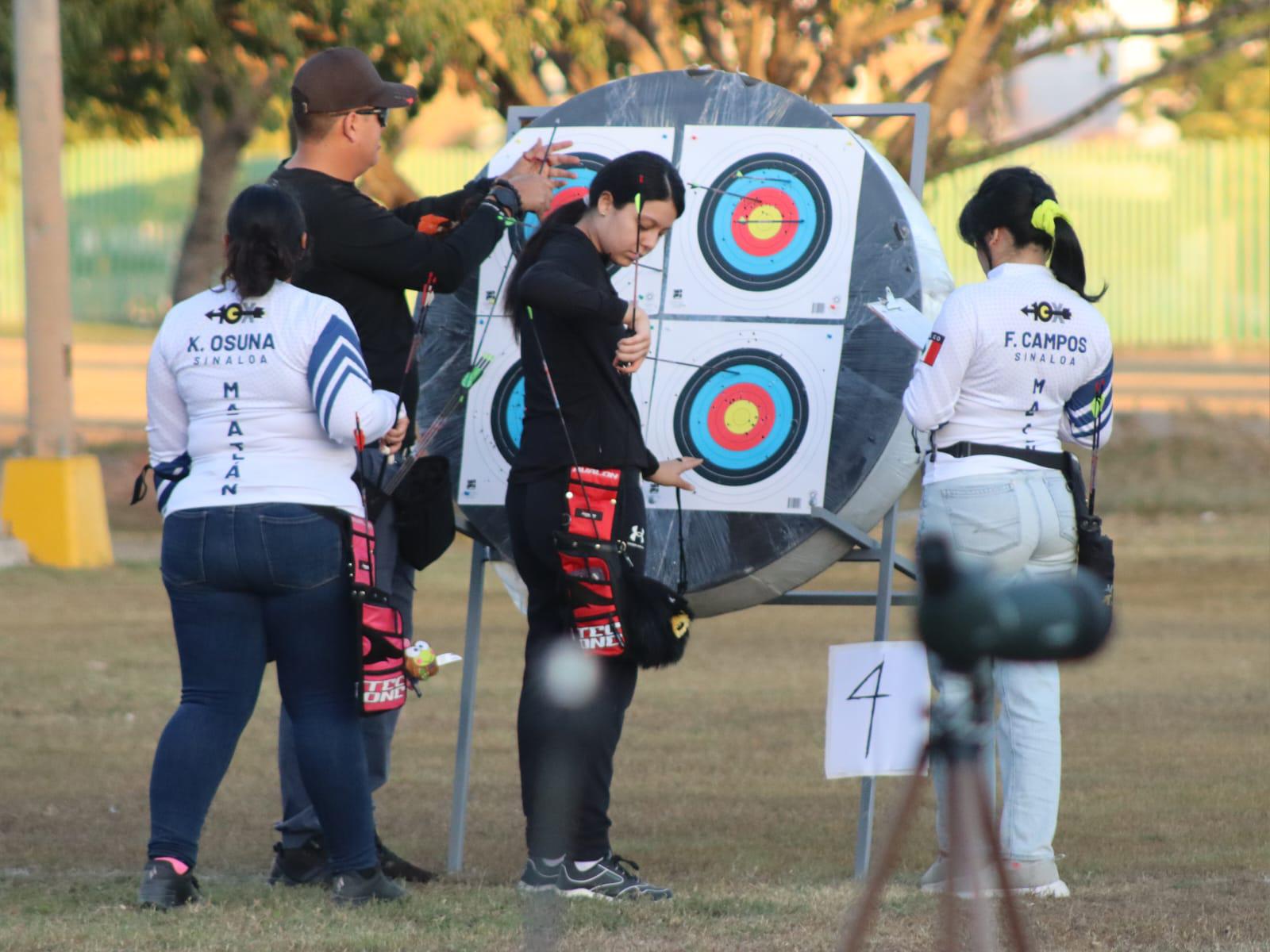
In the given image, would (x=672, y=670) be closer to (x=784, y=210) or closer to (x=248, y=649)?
(x=784, y=210)

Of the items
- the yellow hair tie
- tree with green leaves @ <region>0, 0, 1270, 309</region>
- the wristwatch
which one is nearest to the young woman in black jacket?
the wristwatch

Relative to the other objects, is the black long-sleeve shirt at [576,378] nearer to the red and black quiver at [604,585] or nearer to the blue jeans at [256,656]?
the red and black quiver at [604,585]

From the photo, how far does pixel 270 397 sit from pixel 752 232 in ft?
5.28

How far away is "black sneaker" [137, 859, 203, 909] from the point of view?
14.2ft

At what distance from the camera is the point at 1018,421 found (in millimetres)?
4555

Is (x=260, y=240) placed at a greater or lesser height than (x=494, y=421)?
greater

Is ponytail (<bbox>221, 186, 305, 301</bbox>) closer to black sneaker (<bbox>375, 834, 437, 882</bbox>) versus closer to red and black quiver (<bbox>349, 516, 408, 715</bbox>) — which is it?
red and black quiver (<bbox>349, 516, 408, 715</bbox>)

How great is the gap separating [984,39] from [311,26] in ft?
15.4

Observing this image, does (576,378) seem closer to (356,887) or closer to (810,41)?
(356,887)

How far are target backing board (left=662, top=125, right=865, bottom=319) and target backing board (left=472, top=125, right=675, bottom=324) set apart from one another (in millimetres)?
58

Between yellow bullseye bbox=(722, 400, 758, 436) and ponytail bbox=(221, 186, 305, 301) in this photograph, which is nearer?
ponytail bbox=(221, 186, 305, 301)

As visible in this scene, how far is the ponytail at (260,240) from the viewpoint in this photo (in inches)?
167

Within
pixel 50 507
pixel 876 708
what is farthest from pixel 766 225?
pixel 50 507

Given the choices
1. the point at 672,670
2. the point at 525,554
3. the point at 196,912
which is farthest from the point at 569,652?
the point at 672,670
